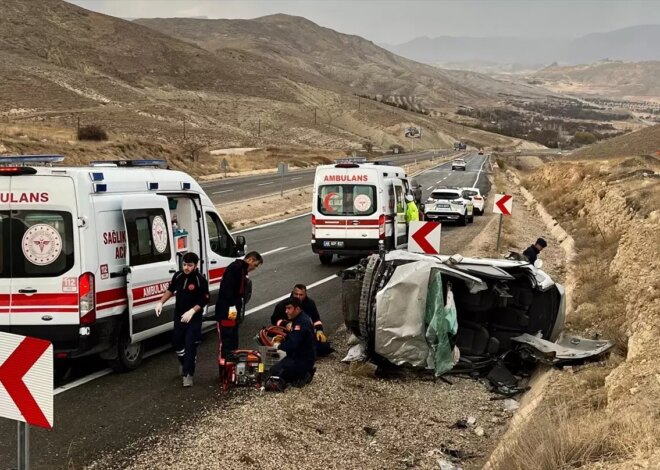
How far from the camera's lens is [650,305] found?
9.28 metres

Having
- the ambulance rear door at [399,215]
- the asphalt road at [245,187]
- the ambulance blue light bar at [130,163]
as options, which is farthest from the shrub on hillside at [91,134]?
the ambulance blue light bar at [130,163]

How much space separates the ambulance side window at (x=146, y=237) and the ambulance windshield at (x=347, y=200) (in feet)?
26.4

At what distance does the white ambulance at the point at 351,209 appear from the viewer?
54.0 ft

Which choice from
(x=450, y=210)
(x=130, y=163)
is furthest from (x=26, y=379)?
(x=450, y=210)

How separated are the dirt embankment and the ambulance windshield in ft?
16.3

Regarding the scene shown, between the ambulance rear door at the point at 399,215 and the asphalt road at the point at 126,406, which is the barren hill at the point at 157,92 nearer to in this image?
the ambulance rear door at the point at 399,215

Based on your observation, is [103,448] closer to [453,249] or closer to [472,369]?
[472,369]

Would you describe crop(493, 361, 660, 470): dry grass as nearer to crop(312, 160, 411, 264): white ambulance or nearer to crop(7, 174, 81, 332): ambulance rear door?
crop(7, 174, 81, 332): ambulance rear door

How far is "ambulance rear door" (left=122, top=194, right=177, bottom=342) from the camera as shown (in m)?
8.21

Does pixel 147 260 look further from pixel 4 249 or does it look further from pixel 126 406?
pixel 126 406

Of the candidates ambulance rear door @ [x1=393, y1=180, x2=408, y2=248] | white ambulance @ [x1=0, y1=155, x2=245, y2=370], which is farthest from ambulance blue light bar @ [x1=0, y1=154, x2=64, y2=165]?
ambulance rear door @ [x1=393, y1=180, x2=408, y2=248]

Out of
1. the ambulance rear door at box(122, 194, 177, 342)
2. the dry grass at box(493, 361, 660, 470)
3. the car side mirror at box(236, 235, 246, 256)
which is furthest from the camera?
the car side mirror at box(236, 235, 246, 256)

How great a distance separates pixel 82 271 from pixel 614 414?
565cm

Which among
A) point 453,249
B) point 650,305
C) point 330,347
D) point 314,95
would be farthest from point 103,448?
point 314,95
